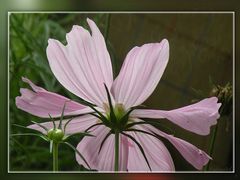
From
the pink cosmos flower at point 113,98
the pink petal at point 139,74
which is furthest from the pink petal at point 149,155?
the pink petal at point 139,74

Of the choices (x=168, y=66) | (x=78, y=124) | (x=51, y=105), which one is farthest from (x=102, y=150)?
(x=168, y=66)

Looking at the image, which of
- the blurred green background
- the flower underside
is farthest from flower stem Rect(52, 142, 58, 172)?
the flower underside

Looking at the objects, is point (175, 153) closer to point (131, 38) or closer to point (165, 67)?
point (165, 67)

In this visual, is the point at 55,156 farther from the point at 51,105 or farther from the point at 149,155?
the point at 149,155

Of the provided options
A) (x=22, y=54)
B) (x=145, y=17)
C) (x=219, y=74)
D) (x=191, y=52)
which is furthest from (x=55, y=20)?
(x=219, y=74)

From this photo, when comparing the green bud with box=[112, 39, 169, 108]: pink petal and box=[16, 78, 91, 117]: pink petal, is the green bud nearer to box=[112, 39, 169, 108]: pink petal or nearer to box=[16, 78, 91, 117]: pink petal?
box=[16, 78, 91, 117]: pink petal

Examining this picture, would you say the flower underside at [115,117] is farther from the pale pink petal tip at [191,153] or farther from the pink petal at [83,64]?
the pale pink petal tip at [191,153]
